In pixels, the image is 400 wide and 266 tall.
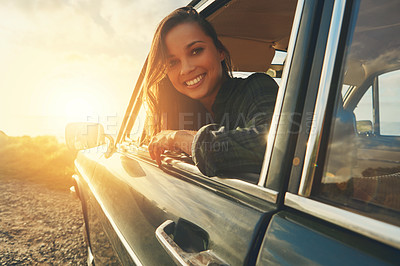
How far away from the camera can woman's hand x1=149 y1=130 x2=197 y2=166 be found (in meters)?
1.17

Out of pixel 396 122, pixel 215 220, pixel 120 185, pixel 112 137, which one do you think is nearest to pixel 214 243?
pixel 215 220

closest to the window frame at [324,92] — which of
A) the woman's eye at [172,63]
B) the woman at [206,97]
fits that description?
the woman at [206,97]

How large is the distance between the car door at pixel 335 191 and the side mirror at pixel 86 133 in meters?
1.78

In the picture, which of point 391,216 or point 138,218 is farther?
point 138,218

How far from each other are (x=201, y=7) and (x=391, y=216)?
1223mm

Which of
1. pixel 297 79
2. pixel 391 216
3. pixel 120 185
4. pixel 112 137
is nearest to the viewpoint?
pixel 391 216

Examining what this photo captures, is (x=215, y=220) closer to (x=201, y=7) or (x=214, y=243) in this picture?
(x=214, y=243)

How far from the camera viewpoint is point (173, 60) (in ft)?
5.63

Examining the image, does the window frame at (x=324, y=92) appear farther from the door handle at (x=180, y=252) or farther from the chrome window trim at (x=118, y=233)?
the chrome window trim at (x=118, y=233)

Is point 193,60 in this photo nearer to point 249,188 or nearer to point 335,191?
point 249,188

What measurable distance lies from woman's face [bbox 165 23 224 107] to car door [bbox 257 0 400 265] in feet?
3.28

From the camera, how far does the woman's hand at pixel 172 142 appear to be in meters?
1.17

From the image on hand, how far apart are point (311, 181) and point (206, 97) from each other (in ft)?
4.22

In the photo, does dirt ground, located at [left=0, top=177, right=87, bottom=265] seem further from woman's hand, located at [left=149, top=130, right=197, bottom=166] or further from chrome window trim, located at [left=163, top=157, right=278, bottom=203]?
chrome window trim, located at [left=163, top=157, right=278, bottom=203]
